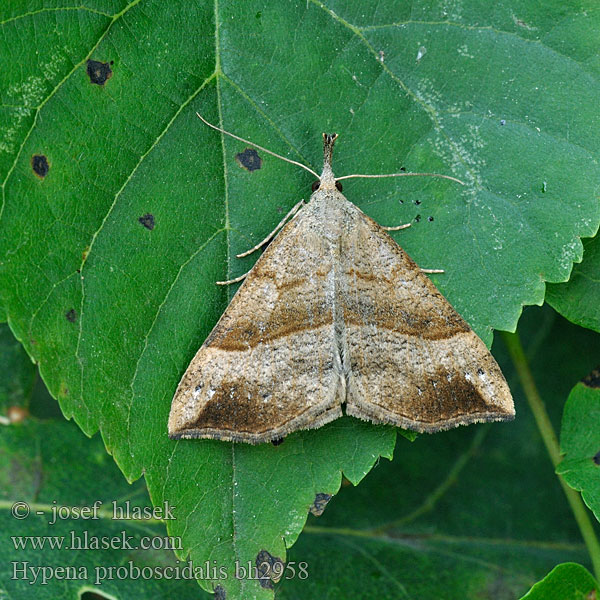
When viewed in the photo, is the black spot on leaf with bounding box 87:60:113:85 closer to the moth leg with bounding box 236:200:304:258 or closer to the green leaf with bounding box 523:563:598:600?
the moth leg with bounding box 236:200:304:258

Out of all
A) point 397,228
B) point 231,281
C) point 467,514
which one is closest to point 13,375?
point 231,281

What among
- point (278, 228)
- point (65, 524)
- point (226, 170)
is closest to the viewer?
point (226, 170)

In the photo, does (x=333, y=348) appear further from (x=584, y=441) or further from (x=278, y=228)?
(x=584, y=441)

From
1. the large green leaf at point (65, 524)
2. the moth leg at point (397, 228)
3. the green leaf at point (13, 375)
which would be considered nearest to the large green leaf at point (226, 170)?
the moth leg at point (397, 228)

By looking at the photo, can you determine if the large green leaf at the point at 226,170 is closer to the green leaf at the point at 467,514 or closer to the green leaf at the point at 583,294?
the green leaf at the point at 583,294

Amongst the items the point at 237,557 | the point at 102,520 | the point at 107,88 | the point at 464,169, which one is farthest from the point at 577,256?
the point at 102,520

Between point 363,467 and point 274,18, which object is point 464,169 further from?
point 363,467
